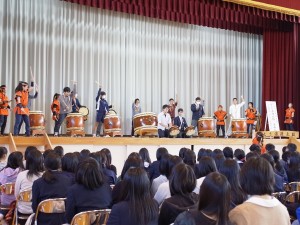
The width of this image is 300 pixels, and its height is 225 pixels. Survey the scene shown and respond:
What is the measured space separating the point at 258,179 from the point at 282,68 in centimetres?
1345

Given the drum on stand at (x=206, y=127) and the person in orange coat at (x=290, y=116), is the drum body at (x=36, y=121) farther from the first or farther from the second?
the person in orange coat at (x=290, y=116)

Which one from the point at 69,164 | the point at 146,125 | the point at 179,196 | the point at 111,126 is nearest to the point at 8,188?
the point at 69,164

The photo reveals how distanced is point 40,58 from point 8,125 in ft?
6.78

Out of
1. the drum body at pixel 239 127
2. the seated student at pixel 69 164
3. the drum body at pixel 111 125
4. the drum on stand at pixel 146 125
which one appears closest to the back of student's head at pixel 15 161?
the seated student at pixel 69 164

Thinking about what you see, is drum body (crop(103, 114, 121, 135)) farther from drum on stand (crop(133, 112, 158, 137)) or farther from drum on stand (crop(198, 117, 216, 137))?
drum on stand (crop(198, 117, 216, 137))

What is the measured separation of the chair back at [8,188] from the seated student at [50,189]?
675 mm

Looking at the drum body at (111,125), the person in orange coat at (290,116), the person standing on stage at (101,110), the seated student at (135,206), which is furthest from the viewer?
the person in orange coat at (290,116)

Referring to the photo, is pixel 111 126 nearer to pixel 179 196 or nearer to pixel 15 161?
pixel 15 161

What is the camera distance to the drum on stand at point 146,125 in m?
11.0

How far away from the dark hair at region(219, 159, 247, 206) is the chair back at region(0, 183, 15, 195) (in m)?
2.05

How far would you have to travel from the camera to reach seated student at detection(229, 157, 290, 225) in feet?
7.47

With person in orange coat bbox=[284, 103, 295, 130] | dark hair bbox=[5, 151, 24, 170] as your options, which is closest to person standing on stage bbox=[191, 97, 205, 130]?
person in orange coat bbox=[284, 103, 295, 130]

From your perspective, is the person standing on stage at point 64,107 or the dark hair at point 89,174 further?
Answer: the person standing on stage at point 64,107

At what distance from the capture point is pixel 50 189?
350cm
